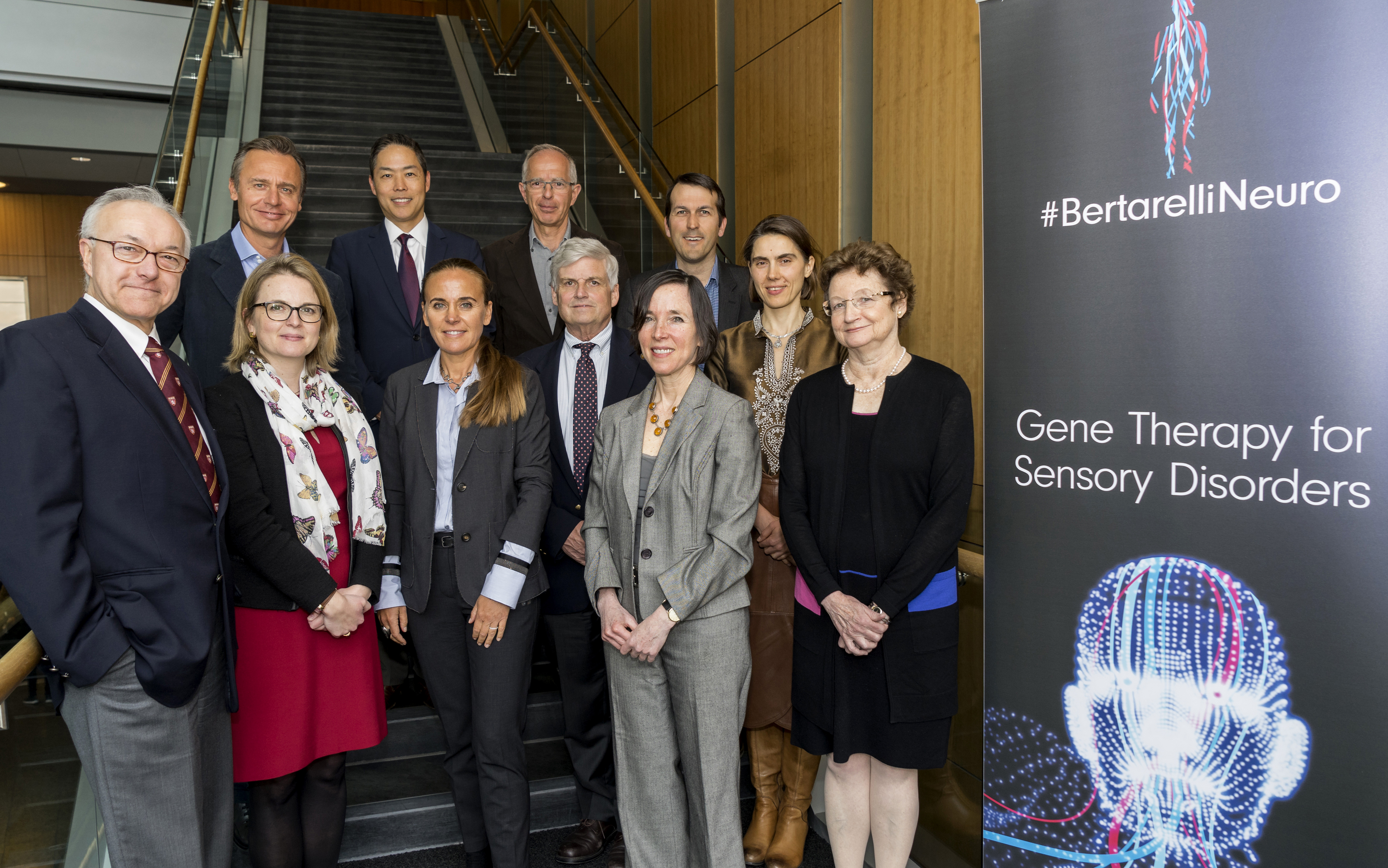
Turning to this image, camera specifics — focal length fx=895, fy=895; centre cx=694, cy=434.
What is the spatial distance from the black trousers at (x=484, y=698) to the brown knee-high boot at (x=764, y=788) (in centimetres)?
76

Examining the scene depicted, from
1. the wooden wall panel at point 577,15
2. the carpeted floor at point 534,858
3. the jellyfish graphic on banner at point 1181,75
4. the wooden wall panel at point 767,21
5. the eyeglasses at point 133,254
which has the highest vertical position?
the wooden wall panel at point 577,15

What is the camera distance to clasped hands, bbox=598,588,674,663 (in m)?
2.31

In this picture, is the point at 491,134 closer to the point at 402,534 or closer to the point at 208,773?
the point at 402,534

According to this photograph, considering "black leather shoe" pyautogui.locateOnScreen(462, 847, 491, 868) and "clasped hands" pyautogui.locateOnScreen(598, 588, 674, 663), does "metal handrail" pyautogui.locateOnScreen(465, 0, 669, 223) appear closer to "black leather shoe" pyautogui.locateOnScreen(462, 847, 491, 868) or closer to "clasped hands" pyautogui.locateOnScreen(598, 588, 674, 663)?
"clasped hands" pyautogui.locateOnScreen(598, 588, 674, 663)

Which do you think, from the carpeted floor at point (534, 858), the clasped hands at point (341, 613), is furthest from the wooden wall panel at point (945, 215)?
the clasped hands at point (341, 613)

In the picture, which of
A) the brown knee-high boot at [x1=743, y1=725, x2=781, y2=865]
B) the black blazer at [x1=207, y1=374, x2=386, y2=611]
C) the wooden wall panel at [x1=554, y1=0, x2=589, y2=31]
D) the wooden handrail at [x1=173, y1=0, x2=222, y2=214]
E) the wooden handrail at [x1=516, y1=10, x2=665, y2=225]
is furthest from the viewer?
the wooden wall panel at [x1=554, y1=0, x2=589, y2=31]

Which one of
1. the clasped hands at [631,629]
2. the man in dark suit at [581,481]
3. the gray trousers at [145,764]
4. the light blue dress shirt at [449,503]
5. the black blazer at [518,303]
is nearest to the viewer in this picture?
the gray trousers at [145,764]

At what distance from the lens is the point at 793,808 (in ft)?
9.68

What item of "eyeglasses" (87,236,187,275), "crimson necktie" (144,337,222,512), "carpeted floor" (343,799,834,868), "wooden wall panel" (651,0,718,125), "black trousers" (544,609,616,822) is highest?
"wooden wall panel" (651,0,718,125)

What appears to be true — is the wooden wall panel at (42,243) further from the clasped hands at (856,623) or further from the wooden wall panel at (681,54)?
the clasped hands at (856,623)

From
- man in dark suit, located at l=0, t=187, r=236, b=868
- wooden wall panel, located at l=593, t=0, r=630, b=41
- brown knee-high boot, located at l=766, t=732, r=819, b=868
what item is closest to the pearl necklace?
brown knee-high boot, located at l=766, t=732, r=819, b=868

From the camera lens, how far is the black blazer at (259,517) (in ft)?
7.24

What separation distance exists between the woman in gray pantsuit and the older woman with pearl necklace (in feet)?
0.56

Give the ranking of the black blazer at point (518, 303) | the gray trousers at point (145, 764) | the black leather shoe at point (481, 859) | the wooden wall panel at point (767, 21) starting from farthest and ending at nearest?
the wooden wall panel at point (767, 21)
the black blazer at point (518, 303)
the black leather shoe at point (481, 859)
the gray trousers at point (145, 764)
